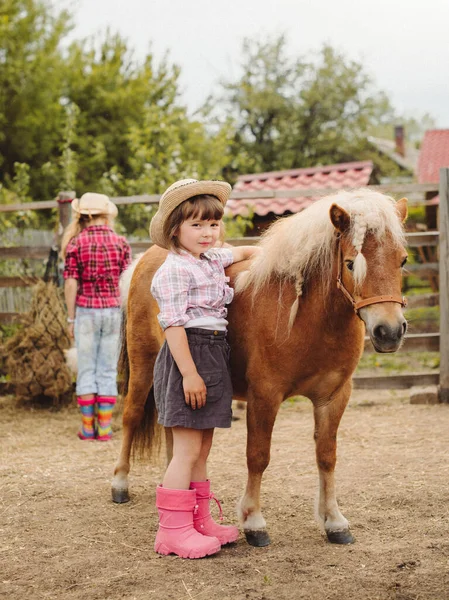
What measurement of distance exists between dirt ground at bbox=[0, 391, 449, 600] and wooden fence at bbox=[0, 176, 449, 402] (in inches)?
38.8

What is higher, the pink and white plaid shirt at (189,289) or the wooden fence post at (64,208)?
the wooden fence post at (64,208)

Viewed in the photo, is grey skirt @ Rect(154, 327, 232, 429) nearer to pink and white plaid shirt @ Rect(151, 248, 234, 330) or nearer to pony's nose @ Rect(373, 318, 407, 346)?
pink and white plaid shirt @ Rect(151, 248, 234, 330)

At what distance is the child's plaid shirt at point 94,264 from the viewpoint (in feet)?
17.6

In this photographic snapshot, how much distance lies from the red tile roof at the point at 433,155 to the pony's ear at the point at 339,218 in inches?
795

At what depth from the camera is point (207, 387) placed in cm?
291

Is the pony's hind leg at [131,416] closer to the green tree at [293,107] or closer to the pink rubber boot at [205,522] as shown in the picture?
the pink rubber boot at [205,522]

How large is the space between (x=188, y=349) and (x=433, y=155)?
22.9 m

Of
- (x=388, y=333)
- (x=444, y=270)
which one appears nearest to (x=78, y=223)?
(x=444, y=270)

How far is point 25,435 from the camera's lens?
5.71 metres

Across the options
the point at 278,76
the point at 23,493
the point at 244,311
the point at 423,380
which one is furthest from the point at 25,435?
the point at 278,76

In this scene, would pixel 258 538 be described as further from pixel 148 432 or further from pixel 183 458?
pixel 148 432

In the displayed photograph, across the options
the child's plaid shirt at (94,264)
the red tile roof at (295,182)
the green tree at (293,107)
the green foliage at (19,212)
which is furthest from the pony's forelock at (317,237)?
the green tree at (293,107)

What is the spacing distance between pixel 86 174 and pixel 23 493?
12.8 metres

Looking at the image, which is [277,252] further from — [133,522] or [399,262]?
[133,522]
